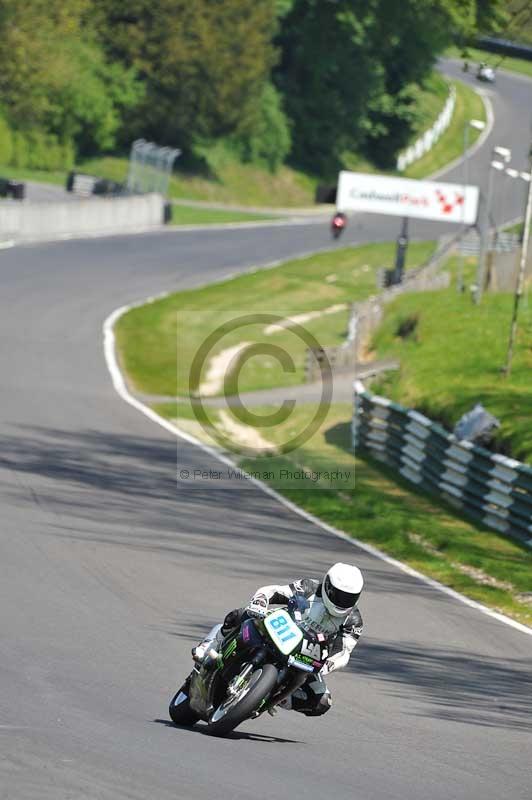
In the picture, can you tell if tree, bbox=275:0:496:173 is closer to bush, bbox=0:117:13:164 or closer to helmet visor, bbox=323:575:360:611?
bush, bbox=0:117:13:164

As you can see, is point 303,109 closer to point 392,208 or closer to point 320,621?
point 392,208

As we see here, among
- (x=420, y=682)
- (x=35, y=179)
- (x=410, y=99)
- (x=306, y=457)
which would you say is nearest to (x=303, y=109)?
(x=410, y=99)

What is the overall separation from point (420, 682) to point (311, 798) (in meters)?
4.11

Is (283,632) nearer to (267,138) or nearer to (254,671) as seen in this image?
(254,671)

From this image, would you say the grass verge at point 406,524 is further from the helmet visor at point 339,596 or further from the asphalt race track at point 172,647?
the helmet visor at point 339,596

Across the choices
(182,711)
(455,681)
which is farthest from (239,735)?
(455,681)

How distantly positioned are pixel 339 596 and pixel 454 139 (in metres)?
94.7

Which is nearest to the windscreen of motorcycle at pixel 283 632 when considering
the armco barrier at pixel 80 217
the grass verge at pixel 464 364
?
the grass verge at pixel 464 364

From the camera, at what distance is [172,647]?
1195 cm

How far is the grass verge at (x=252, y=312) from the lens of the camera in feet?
115

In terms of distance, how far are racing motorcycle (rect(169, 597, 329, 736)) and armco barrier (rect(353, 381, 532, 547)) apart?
419 inches

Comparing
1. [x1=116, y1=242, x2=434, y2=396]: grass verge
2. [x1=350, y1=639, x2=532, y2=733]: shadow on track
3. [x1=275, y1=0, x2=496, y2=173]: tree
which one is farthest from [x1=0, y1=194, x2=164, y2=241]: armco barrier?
[x1=350, y1=639, x2=532, y2=733]: shadow on track

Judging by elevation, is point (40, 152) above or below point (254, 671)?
below

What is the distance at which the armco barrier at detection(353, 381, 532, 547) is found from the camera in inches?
789
